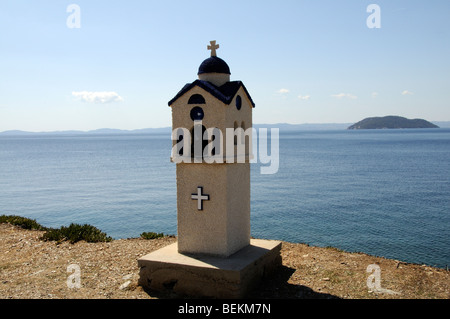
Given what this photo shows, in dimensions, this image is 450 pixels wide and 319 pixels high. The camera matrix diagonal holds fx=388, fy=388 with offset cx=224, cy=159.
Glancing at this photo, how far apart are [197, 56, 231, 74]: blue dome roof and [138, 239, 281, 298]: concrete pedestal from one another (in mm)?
5069

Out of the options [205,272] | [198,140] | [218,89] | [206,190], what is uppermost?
[218,89]

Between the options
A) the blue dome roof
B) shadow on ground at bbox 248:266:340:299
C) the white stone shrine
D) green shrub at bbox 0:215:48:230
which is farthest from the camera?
green shrub at bbox 0:215:48:230

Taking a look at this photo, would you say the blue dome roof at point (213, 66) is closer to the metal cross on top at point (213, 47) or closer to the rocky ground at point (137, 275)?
the metal cross on top at point (213, 47)

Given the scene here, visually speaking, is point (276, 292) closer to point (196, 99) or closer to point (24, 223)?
point (196, 99)

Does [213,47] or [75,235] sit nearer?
[213,47]

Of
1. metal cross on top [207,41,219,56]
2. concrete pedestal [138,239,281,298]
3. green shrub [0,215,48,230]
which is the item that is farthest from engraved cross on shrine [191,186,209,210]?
green shrub [0,215,48,230]

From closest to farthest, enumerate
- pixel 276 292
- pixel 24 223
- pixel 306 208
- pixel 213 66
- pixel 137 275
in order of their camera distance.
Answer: pixel 276 292
pixel 213 66
pixel 137 275
pixel 24 223
pixel 306 208

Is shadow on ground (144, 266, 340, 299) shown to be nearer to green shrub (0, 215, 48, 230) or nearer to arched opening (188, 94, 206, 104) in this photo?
arched opening (188, 94, 206, 104)

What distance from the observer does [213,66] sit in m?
10.8

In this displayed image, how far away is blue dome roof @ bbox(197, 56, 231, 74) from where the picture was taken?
10766 millimetres

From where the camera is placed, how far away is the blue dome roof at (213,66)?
10.8m

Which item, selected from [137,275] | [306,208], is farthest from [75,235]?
[306,208]

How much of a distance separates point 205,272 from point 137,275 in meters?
2.62

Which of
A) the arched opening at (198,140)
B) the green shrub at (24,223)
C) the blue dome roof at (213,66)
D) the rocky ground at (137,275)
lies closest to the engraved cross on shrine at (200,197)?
the arched opening at (198,140)
